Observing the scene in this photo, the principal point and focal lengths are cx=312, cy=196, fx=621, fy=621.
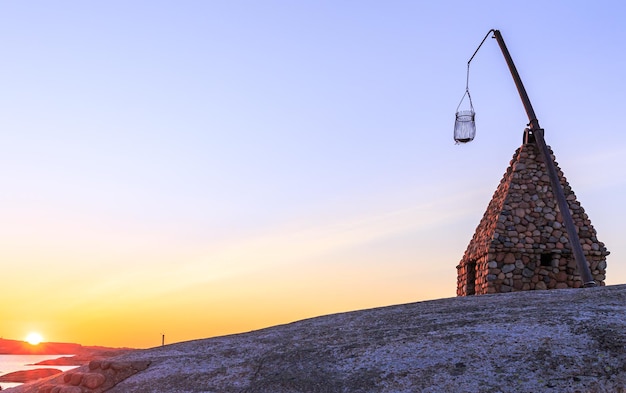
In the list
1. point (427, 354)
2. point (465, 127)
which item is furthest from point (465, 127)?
point (427, 354)

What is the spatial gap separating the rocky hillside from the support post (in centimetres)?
430

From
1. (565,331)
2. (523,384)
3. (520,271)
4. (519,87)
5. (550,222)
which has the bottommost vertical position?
(523,384)

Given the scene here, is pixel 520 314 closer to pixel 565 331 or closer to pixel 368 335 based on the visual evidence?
pixel 565 331

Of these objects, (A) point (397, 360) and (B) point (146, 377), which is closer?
(A) point (397, 360)

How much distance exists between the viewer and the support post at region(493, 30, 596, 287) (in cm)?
1263

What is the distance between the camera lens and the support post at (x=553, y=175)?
12630 millimetres

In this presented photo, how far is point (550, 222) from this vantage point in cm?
1455

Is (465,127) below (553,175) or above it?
above

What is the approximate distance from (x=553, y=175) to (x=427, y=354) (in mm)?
9062

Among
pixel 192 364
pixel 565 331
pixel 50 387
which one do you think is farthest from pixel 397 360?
→ pixel 50 387

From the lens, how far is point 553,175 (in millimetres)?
13859

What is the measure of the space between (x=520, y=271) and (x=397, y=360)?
8934mm

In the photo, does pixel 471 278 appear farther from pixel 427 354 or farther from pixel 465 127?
pixel 427 354

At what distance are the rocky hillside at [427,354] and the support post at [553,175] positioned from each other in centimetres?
430
